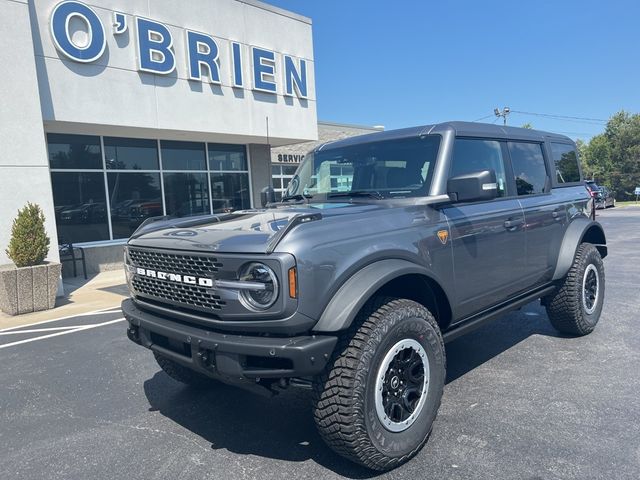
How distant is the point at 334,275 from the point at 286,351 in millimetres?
476

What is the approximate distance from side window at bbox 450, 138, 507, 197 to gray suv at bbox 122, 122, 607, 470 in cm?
2

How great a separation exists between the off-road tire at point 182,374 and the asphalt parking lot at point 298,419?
9 cm

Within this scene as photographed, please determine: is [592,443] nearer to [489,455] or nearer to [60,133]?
[489,455]

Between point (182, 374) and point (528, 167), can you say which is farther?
point (528, 167)

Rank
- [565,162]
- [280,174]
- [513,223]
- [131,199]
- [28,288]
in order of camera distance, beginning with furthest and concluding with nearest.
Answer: [280,174] → [131,199] → [28,288] → [565,162] → [513,223]

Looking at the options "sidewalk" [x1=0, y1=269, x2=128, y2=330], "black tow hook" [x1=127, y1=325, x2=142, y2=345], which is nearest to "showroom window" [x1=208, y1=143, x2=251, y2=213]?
"sidewalk" [x1=0, y1=269, x2=128, y2=330]

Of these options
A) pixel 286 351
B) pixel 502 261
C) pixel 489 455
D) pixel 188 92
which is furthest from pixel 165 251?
pixel 188 92

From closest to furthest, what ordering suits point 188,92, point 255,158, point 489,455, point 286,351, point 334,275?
point 286,351, point 334,275, point 489,455, point 188,92, point 255,158

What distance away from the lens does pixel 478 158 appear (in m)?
3.91

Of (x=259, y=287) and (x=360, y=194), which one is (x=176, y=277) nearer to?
(x=259, y=287)

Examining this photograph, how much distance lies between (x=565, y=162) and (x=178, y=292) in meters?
4.38

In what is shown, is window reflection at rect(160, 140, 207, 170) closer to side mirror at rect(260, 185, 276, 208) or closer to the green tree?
side mirror at rect(260, 185, 276, 208)

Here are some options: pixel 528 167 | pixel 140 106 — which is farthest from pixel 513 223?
pixel 140 106

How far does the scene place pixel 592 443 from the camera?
9.64 feet
